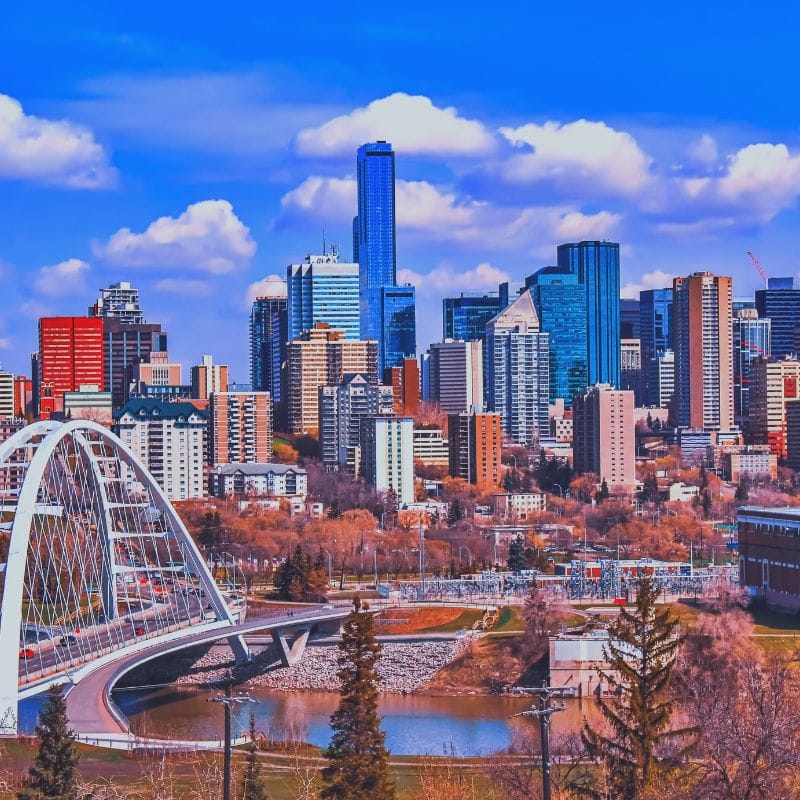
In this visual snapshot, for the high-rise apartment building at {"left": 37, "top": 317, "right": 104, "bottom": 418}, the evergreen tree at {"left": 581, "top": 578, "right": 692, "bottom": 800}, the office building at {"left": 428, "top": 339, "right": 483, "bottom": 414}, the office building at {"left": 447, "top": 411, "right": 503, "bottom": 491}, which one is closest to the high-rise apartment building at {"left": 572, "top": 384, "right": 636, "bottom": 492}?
the office building at {"left": 447, "top": 411, "right": 503, "bottom": 491}

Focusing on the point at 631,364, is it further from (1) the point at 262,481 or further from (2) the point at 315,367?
(1) the point at 262,481

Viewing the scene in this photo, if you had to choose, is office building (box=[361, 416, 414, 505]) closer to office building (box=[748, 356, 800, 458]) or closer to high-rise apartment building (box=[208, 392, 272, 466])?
high-rise apartment building (box=[208, 392, 272, 466])

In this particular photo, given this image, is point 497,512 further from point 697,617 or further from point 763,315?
point 763,315

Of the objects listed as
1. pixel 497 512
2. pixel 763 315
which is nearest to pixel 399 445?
pixel 497 512

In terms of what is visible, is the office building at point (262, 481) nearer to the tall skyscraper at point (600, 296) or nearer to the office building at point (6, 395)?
the office building at point (6, 395)

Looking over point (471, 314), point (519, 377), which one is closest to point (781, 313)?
point (471, 314)

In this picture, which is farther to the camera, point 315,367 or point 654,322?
point 654,322
